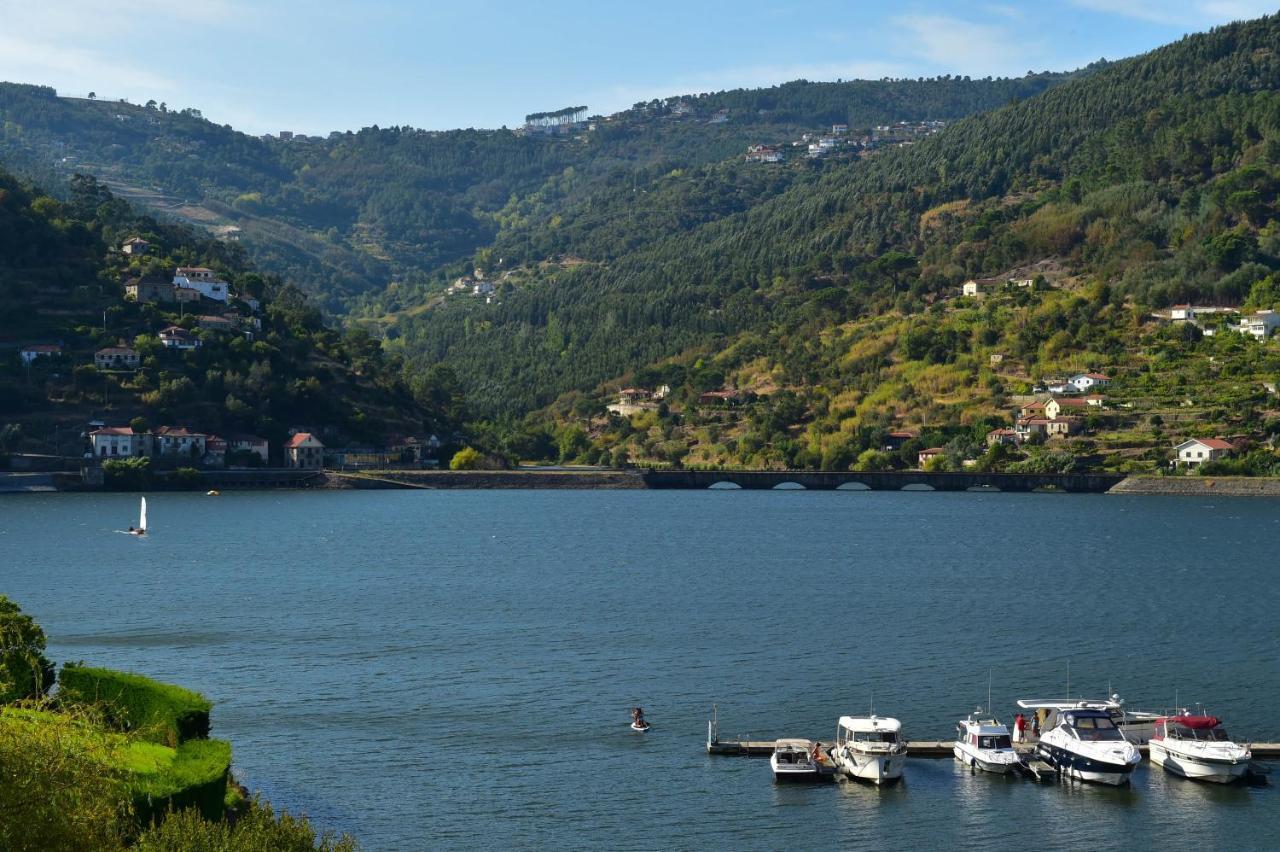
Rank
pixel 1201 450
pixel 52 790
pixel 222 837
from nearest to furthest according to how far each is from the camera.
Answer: pixel 52 790 < pixel 222 837 < pixel 1201 450

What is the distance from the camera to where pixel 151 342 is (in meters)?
157

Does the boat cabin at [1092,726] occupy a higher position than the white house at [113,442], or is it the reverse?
the white house at [113,442]

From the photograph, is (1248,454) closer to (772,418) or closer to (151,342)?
(772,418)

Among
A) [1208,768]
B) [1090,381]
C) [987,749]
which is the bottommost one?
[1208,768]

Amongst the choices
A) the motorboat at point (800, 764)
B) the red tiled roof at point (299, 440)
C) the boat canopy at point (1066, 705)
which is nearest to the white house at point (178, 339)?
the red tiled roof at point (299, 440)

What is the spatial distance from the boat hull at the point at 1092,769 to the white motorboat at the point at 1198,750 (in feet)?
5.06

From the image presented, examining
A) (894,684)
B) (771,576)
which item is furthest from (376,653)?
(771,576)

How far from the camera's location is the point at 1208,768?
40406mm

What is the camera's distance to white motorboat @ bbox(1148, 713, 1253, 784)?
132 ft

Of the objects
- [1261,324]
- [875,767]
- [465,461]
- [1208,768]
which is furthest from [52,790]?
[1261,324]

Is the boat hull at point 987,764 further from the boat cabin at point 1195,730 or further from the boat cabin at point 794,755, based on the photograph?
the boat cabin at point 1195,730

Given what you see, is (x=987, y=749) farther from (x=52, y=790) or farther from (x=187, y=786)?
(x=52, y=790)

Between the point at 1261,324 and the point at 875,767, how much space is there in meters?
144

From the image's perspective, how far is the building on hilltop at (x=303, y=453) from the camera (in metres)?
157
